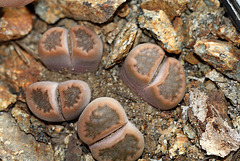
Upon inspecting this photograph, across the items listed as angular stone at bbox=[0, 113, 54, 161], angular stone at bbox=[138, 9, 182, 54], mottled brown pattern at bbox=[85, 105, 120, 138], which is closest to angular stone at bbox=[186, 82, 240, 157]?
angular stone at bbox=[138, 9, 182, 54]

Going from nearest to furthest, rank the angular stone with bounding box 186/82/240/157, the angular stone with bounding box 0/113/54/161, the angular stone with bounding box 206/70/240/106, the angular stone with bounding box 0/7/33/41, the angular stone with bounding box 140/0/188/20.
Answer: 1. the angular stone with bounding box 186/82/240/157
2. the angular stone with bounding box 206/70/240/106
3. the angular stone with bounding box 0/113/54/161
4. the angular stone with bounding box 140/0/188/20
5. the angular stone with bounding box 0/7/33/41

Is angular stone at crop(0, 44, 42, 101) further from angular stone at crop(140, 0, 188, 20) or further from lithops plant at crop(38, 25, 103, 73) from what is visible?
angular stone at crop(140, 0, 188, 20)

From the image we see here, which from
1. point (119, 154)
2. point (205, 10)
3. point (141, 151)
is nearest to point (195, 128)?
point (141, 151)

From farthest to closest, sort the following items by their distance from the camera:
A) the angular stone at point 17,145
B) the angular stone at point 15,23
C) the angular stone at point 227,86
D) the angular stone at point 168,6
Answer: the angular stone at point 15,23
the angular stone at point 168,6
the angular stone at point 17,145
the angular stone at point 227,86

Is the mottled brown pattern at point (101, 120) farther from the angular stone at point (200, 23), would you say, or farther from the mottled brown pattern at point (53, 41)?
the angular stone at point (200, 23)

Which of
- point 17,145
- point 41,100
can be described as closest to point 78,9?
point 41,100

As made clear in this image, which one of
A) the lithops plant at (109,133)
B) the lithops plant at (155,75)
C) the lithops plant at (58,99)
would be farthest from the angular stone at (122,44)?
the lithops plant at (109,133)

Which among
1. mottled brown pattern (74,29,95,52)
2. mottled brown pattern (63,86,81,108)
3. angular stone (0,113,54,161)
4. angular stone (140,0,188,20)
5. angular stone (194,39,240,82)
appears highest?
angular stone (140,0,188,20)
